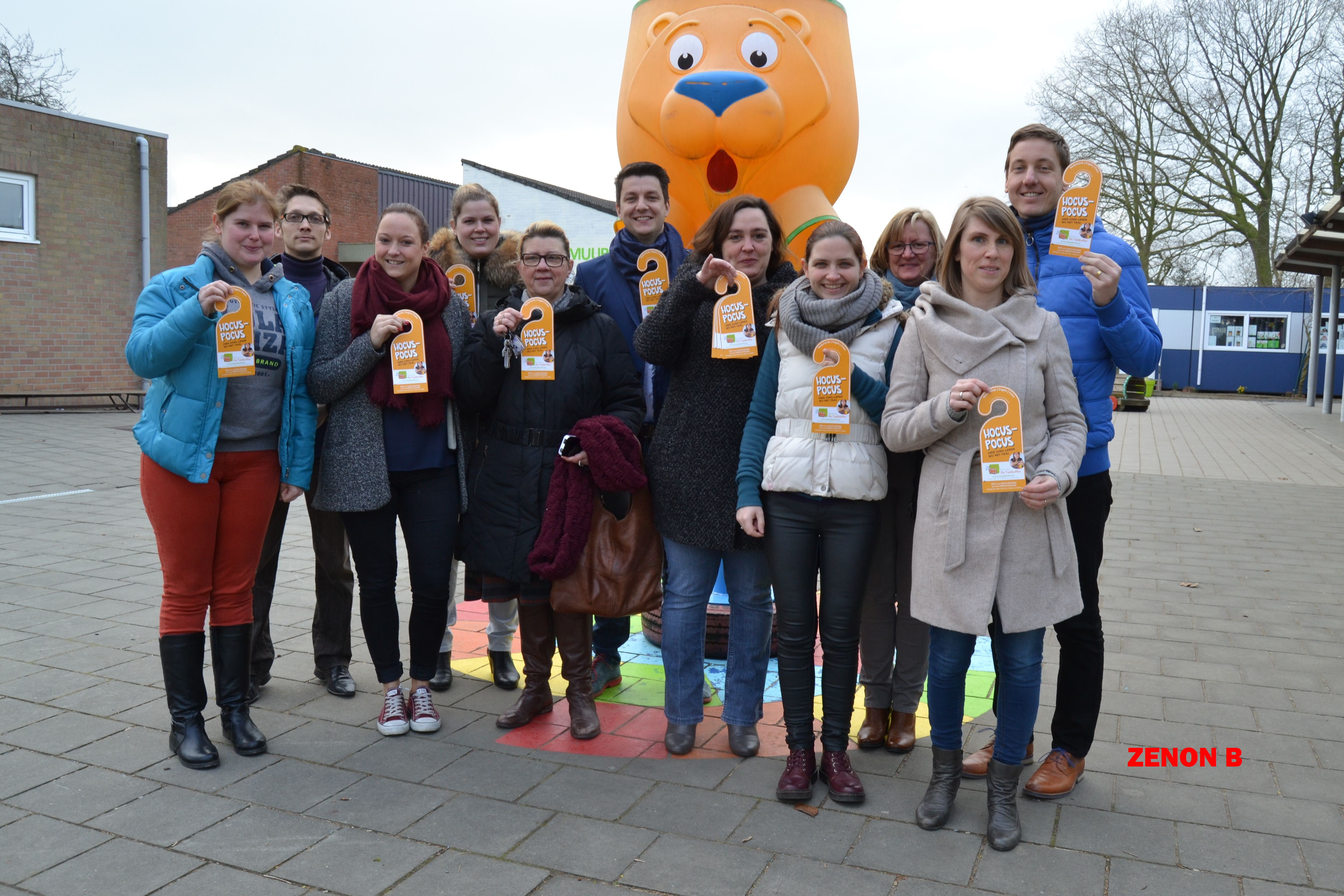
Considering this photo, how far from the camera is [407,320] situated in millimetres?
3705

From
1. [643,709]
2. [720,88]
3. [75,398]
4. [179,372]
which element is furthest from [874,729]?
[75,398]

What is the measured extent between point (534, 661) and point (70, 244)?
16.3 m

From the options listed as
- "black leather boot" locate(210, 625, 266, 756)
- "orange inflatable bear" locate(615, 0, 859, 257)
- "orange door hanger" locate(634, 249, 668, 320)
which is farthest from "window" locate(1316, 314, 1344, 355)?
"black leather boot" locate(210, 625, 266, 756)

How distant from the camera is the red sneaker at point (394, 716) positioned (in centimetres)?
394

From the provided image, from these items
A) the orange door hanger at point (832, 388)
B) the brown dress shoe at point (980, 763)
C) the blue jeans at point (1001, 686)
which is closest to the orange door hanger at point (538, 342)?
the orange door hanger at point (832, 388)

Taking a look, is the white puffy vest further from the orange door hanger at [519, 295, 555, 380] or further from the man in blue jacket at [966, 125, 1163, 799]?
the orange door hanger at [519, 295, 555, 380]

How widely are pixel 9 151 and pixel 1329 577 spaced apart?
18227mm

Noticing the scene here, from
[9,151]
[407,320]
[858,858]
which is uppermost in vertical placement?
[9,151]

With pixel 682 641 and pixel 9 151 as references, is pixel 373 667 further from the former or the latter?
pixel 9 151

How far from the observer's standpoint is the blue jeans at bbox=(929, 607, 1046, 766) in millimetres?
3180

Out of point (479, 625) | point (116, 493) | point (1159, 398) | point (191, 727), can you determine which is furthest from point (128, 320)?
→ point (1159, 398)

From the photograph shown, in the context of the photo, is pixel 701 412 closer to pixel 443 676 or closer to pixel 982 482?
pixel 982 482

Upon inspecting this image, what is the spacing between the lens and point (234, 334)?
341 centimetres

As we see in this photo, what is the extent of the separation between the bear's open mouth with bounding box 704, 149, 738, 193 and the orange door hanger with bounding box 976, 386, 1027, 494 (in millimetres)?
2752
